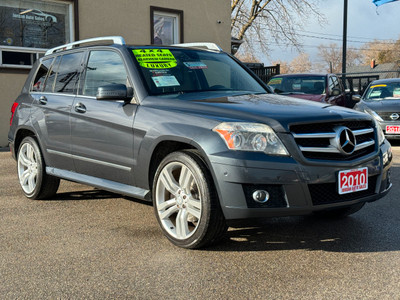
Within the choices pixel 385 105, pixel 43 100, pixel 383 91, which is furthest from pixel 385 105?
pixel 43 100

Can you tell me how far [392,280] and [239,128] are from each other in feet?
4.67

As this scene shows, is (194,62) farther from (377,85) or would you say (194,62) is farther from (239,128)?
(377,85)

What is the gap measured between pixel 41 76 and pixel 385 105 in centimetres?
791

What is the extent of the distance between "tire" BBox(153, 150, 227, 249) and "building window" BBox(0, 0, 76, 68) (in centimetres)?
888

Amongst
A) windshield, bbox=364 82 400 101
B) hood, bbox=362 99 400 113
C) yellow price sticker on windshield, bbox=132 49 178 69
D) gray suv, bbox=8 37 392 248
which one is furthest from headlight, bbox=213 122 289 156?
windshield, bbox=364 82 400 101

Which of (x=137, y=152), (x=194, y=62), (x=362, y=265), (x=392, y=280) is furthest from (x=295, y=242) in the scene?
(x=194, y=62)

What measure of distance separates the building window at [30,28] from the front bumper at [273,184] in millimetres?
9523

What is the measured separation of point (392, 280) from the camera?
3.26 meters

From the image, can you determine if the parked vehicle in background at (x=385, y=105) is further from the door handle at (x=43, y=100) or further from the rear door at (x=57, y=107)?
the door handle at (x=43, y=100)

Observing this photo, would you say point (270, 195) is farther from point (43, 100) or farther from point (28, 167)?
point (28, 167)

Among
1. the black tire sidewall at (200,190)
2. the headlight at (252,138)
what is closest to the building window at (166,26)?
the black tire sidewall at (200,190)

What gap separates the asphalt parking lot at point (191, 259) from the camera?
314 centimetres

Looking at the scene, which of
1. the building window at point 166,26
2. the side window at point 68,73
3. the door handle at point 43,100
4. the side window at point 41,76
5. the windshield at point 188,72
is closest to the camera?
the windshield at point 188,72

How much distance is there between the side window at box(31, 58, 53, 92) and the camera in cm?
602
